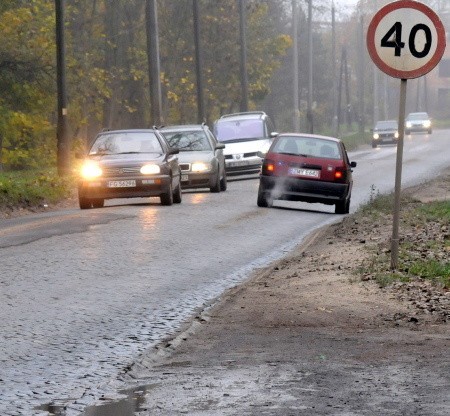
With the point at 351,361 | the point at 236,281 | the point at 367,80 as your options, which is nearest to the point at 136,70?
the point at 236,281

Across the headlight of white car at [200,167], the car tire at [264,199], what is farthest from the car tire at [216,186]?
the car tire at [264,199]

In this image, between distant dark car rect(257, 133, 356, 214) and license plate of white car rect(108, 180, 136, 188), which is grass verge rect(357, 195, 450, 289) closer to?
distant dark car rect(257, 133, 356, 214)

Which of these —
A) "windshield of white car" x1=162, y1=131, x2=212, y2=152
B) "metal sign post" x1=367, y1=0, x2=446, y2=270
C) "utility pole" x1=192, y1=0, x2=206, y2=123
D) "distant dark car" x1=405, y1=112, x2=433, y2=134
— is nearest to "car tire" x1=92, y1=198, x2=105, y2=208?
"windshield of white car" x1=162, y1=131, x2=212, y2=152

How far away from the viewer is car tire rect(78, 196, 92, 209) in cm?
2839

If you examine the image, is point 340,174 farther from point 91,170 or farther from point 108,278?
point 108,278

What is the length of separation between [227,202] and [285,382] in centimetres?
2153

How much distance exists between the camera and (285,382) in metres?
8.34

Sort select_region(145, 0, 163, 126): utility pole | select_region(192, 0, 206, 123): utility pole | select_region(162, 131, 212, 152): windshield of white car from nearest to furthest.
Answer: select_region(162, 131, 212, 152): windshield of white car
select_region(145, 0, 163, 126): utility pole
select_region(192, 0, 206, 123): utility pole

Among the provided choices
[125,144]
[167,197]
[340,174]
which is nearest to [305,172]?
[340,174]

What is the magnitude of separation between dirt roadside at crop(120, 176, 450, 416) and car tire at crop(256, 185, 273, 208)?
44.1 feet

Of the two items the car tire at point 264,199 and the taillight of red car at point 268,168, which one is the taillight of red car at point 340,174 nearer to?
the taillight of red car at point 268,168

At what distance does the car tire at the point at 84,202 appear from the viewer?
28391 mm

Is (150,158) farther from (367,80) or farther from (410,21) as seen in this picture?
(367,80)

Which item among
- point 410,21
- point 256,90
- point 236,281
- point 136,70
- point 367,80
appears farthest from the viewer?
point 367,80
